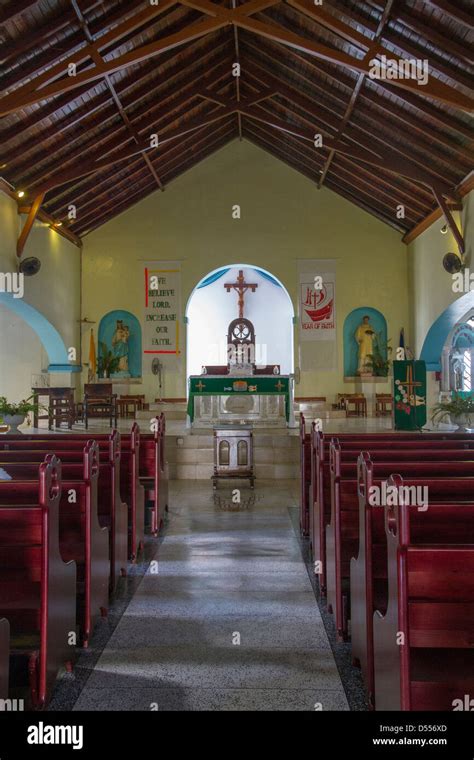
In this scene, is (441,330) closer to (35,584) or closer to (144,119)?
(144,119)

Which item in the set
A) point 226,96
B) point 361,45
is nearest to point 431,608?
point 361,45

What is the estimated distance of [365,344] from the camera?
40.1 ft

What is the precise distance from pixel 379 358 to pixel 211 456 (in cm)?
562

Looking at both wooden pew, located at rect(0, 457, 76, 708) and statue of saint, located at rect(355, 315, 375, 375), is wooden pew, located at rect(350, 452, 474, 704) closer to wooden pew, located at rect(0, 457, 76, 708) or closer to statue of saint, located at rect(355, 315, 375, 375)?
wooden pew, located at rect(0, 457, 76, 708)

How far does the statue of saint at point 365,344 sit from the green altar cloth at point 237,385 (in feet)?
11.7

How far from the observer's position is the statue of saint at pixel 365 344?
12180mm

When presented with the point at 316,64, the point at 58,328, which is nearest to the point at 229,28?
the point at 316,64

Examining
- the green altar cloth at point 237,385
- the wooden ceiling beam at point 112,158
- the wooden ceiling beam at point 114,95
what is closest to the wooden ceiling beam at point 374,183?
the wooden ceiling beam at point 112,158

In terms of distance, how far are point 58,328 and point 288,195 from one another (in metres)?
5.44

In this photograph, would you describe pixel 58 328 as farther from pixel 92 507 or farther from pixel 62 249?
pixel 92 507

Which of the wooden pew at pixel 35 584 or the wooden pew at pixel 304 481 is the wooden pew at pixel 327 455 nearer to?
the wooden pew at pixel 304 481

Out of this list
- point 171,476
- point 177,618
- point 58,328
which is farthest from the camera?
point 58,328

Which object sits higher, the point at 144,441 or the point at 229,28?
the point at 229,28

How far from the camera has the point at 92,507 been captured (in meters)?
2.75
